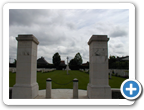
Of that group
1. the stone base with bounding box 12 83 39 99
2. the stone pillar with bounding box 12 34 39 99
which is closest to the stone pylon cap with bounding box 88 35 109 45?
the stone pillar with bounding box 12 34 39 99

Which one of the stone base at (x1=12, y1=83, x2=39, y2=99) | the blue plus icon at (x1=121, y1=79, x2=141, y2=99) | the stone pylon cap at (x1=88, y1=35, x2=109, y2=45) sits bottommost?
the stone base at (x1=12, y1=83, x2=39, y2=99)

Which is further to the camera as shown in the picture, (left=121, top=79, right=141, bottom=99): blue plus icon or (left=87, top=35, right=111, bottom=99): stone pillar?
(left=87, top=35, right=111, bottom=99): stone pillar

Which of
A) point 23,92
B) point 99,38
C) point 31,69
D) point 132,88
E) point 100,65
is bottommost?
point 23,92

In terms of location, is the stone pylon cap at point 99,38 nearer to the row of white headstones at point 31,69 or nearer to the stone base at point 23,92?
the row of white headstones at point 31,69

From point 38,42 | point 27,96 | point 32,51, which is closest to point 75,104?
point 27,96

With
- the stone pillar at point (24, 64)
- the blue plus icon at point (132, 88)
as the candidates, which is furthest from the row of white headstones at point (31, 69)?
the blue plus icon at point (132, 88)

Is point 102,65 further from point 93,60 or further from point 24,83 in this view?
point 24,83

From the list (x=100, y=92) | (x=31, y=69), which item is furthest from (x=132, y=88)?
(x=31, y=69)

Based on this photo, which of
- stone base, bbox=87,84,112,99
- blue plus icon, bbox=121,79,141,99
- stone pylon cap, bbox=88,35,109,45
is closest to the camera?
blue plus icon, bbox=121,79,141,99

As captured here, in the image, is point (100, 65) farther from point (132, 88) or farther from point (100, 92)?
point (132, 88)

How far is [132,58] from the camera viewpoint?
16.2ft

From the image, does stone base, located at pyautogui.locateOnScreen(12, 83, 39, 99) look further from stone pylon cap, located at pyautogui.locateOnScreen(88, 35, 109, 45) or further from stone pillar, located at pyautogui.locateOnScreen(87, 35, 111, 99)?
stone pylon cap, located at pyautogui.locateOnScreen(88, 35, 109, 45)

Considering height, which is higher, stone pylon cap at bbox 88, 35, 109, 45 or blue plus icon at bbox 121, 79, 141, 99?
stone pylon cap at bbox 88, 35, 109, 45

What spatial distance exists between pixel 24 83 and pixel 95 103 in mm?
4728
